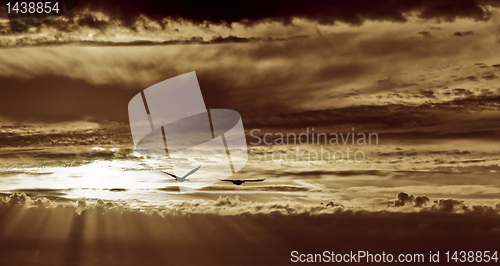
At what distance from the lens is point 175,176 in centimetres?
4325

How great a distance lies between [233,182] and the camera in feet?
154

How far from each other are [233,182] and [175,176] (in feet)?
25.7

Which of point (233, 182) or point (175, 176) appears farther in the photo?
point (233, 182)
